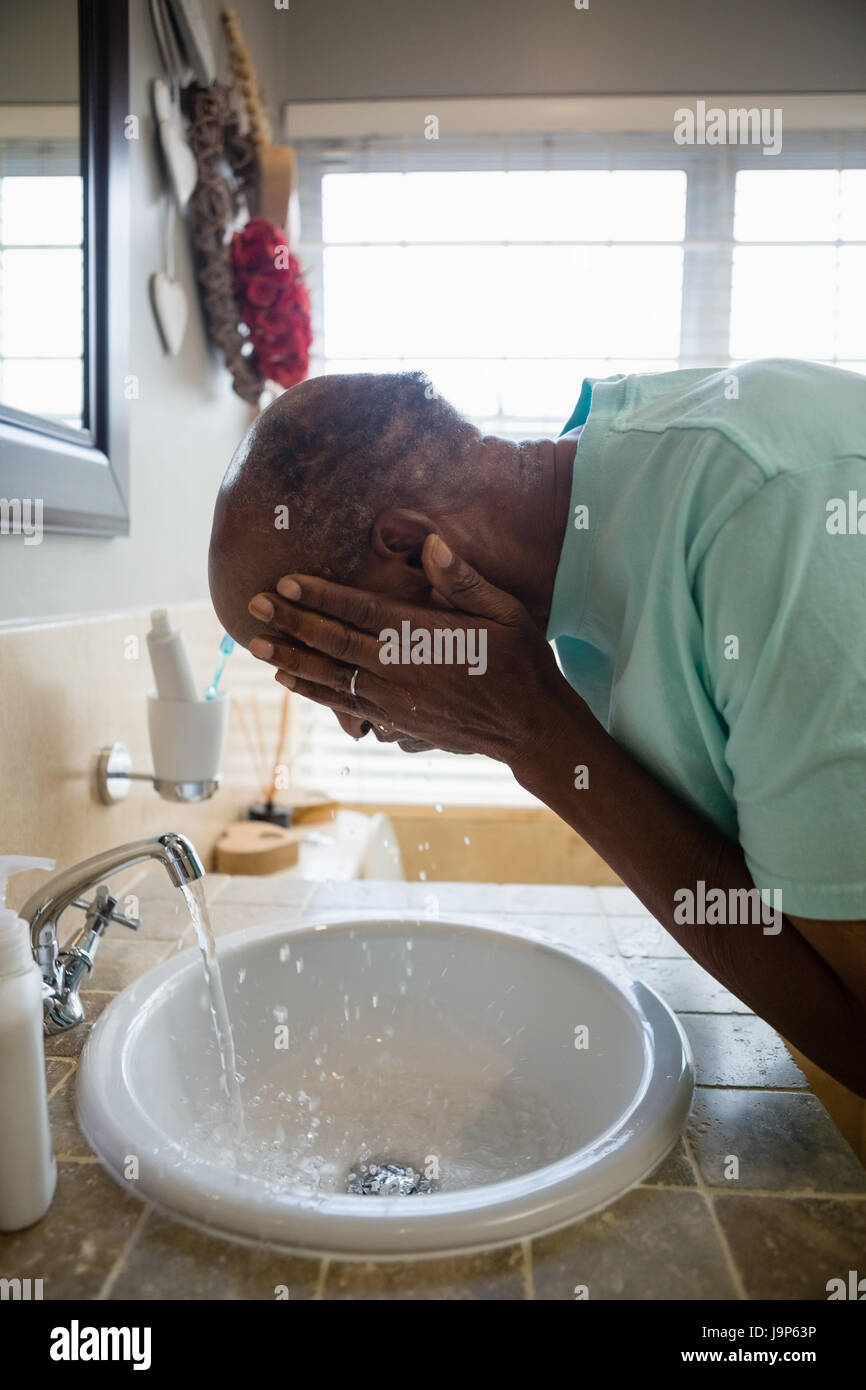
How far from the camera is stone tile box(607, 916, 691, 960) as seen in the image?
95 centimetres

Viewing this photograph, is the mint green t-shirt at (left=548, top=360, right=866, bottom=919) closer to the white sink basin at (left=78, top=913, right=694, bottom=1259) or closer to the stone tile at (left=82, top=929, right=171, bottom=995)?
the white sink basin at (left=78, top=913, right=694, bottom=1259)

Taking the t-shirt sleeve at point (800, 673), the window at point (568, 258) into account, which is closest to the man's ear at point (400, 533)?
the t-shirt sleeve at point (800, 673)

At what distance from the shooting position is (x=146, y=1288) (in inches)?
19.3

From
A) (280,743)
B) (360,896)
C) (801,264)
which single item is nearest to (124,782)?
(360,896)

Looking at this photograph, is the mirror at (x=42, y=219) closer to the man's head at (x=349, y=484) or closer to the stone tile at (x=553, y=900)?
the man's head at (x=349, y=484)

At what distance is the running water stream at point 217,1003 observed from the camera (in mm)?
770

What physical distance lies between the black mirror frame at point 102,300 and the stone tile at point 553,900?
62cm

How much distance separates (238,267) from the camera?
1548mm

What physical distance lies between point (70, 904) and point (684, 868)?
0.49 meters

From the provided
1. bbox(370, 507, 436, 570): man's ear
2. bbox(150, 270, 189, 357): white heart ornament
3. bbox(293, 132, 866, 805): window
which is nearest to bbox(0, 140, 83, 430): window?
bbox(150, 270, 189, 357): white heart ornament

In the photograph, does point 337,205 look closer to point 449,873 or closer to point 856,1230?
point 449,873

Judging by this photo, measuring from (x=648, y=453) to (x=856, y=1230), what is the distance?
0.51 meters
